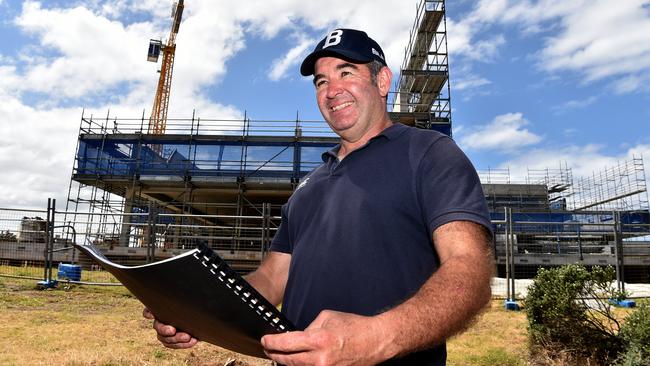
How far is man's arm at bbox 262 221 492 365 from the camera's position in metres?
0.99

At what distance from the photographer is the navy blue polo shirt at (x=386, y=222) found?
1.39 meters

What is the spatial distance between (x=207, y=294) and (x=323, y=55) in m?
1.23

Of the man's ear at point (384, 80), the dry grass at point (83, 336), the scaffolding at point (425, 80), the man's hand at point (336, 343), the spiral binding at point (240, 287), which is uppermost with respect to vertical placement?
the scaffolding at point (425, 80)

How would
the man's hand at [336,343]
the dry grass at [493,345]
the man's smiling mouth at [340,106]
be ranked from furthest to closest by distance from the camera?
the dry grass at [493,345] → the man's smiling mouth at [340,106] → the man's hand at [336,343]

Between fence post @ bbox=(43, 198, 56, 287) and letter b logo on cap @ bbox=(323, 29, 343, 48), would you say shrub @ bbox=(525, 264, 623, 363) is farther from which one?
fence post @ bbox=(43, 198, 56, 287)

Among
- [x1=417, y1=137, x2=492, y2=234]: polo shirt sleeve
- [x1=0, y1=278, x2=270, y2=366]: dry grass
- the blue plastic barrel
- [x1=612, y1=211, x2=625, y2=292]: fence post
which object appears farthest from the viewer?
the blue plastic barrel

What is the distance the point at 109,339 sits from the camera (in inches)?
225

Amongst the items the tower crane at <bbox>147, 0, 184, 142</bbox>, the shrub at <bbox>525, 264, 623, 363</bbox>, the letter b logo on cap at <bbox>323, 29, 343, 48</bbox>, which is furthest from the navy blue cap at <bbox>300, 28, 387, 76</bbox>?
the tower crane at <bbox>147, 0, 184, 142</bbox>

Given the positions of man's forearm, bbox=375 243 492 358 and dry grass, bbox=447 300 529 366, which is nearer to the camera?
man's forearm, bbox=375 243 492 358

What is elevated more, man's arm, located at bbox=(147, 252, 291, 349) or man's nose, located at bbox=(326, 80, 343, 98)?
man's nose, located at bbox=(326, 80, 343, 98)

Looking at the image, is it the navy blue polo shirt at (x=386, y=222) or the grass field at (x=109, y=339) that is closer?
the navy blue polo shirt at (x=386, y=222)

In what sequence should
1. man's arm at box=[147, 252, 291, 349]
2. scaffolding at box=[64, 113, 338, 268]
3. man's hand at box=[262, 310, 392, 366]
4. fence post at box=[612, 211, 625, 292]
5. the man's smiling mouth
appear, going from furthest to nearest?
scaffolding at box=[64, 113, 338, 268], fence post at box=[612, 211, 625, 292], man's arm at box=[147, 252, 291, 349], the man's smiling mouth, man's hand at box=[262, 310, 392, 366]

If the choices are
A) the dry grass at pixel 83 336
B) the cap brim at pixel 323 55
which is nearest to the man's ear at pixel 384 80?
the cap brim at pixel 323 55

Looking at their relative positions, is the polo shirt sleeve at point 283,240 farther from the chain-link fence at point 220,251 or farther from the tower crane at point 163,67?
the tower crane at point 163,67
